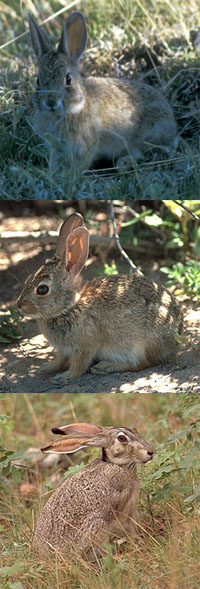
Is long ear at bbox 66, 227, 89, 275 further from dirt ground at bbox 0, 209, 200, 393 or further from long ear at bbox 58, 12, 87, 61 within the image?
long ear at bbox 58, 12, 87, 61

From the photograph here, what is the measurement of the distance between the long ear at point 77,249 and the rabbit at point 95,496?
33.2 inches

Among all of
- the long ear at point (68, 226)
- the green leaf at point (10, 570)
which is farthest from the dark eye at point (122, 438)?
the long ear at point (68, 226)

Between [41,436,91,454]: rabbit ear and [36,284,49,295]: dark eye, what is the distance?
2.77 ft

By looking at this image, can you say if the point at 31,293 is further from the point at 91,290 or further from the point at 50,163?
the point at 50,163

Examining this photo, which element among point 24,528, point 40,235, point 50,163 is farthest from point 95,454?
point 50,163

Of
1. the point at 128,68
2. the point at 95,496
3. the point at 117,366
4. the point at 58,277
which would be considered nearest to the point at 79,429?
the point at 95,496

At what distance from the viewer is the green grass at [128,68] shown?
4430 mm

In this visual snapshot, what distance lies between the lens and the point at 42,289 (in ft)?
12.7

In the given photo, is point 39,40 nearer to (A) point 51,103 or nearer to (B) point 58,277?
(A) point 51,103

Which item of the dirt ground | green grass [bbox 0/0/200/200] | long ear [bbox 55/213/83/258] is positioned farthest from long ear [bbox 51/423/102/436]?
green grass [bbox 0/0/200/200]

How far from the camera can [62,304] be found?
3.93 meters

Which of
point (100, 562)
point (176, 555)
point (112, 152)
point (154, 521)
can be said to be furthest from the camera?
point (112, 152)

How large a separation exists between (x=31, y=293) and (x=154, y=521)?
4.07ft

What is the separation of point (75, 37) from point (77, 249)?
129 centimetres
